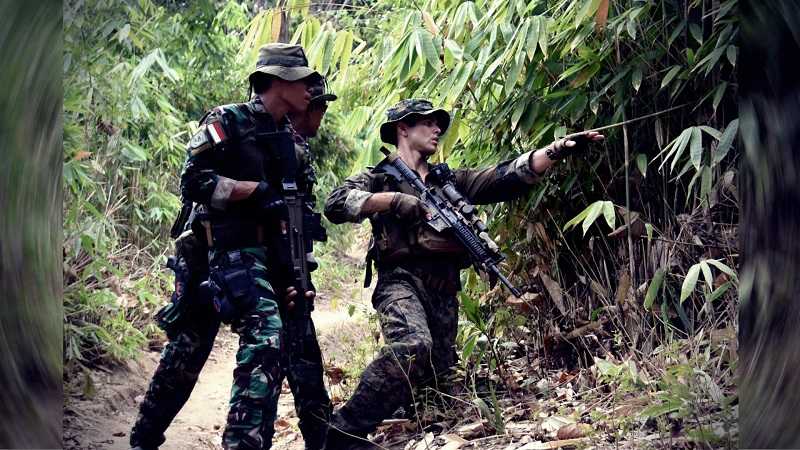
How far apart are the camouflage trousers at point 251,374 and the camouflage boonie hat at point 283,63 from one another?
78 cm

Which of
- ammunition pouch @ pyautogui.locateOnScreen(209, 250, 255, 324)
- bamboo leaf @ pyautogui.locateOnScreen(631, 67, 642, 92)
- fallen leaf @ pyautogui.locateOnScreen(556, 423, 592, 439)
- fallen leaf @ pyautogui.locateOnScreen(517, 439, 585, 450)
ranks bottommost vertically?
fallen leaf @ pyautogui.locateOnScreen(517, 439, 585, 450)

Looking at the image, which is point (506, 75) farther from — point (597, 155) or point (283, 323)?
point (283, 323)

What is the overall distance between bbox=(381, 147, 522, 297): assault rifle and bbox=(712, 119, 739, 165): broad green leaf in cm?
111

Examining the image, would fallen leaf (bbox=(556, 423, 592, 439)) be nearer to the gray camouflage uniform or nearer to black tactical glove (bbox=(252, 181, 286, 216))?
the gray camouflage uniform

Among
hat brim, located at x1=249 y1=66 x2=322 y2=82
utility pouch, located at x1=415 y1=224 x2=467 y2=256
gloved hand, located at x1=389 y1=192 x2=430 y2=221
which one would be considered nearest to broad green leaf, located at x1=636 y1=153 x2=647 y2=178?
utility pouch, located at x1=415 y1=224 x2=467 y2=256

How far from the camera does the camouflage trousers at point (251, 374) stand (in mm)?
3693

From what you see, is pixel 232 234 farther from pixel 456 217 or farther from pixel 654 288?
pixel 654 288

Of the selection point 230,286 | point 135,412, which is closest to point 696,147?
point 230,286

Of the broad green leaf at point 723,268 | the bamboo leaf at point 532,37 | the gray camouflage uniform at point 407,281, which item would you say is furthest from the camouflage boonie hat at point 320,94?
the broad green leaf at point 723,268

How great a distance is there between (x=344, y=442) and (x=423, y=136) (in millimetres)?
1548

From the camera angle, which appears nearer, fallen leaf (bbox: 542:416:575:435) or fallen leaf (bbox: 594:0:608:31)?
fallen leaf (bbox: 542:416:575:435)

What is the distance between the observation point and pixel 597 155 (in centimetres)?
464

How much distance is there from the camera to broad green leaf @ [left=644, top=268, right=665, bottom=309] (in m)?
3.88

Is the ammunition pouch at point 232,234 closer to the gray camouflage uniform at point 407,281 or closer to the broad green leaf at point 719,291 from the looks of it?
the gray camouflage uniform at point 407,281
